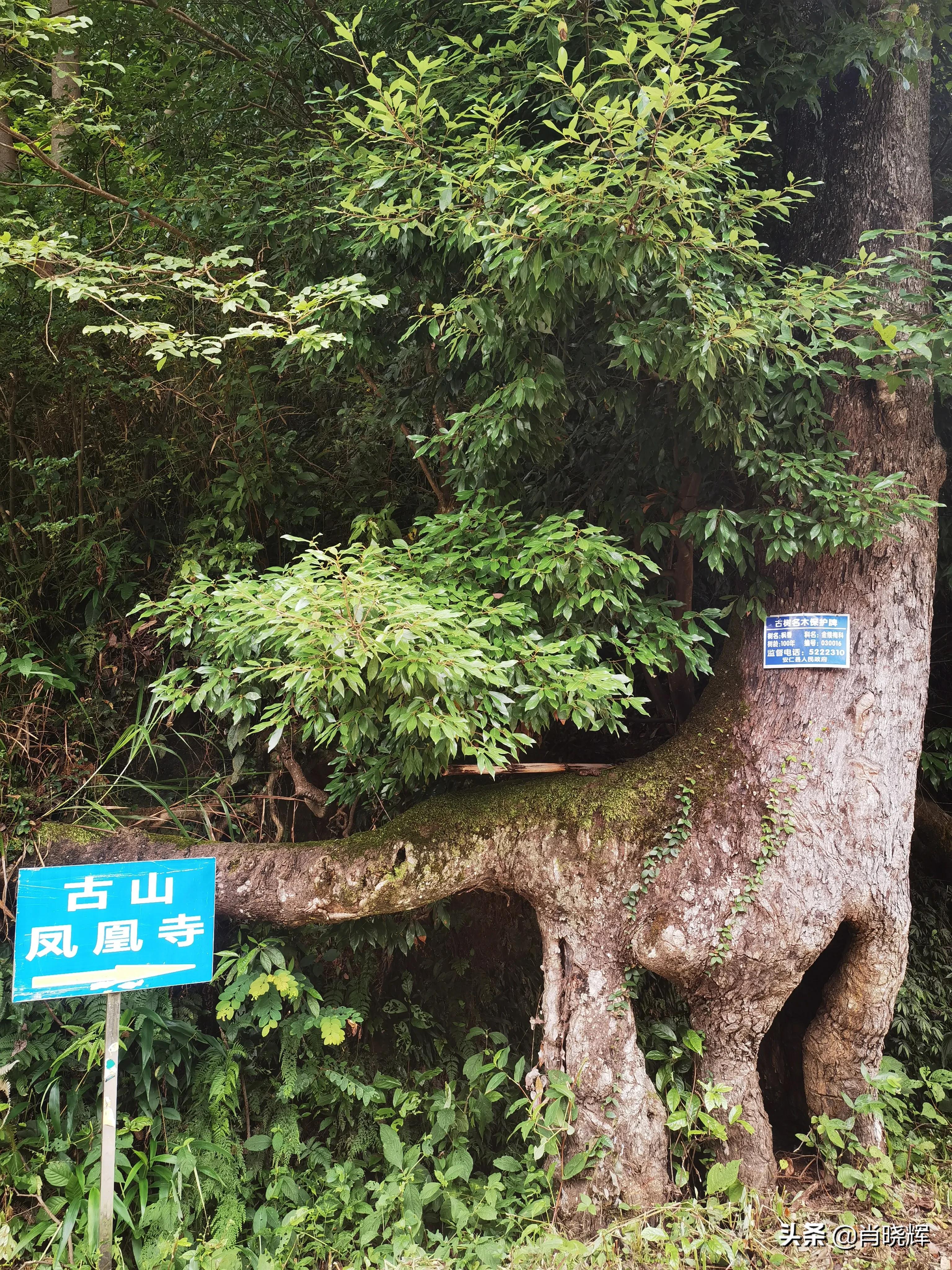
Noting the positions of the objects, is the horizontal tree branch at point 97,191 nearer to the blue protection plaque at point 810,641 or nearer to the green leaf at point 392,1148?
the blue protection plaque at point 810,641

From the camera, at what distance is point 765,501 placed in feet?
10.1

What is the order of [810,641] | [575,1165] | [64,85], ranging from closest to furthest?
[575,1165], [810,641], [64,85]

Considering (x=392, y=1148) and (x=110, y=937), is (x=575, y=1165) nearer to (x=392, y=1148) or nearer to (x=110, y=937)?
(x=392, y=1148)

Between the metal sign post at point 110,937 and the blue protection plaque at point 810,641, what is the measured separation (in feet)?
8.00

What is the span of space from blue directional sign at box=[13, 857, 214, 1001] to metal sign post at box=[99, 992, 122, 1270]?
0.42 feet

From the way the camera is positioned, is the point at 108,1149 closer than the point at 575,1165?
Yes

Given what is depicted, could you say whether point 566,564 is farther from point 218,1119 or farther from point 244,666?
point 218,1119

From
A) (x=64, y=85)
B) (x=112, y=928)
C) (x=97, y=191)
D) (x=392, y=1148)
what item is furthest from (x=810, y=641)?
(x=64, y=85)

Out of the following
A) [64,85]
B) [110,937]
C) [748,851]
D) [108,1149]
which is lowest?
[108,1149]

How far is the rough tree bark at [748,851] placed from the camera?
300 centimetres

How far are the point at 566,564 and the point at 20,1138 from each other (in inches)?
117

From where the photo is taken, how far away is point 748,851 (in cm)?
306

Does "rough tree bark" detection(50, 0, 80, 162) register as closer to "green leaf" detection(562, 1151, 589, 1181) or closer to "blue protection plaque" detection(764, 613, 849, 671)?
"blue protection plaque" detection(764, 613, 849, 671)

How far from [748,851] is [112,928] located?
2371 millimetres
